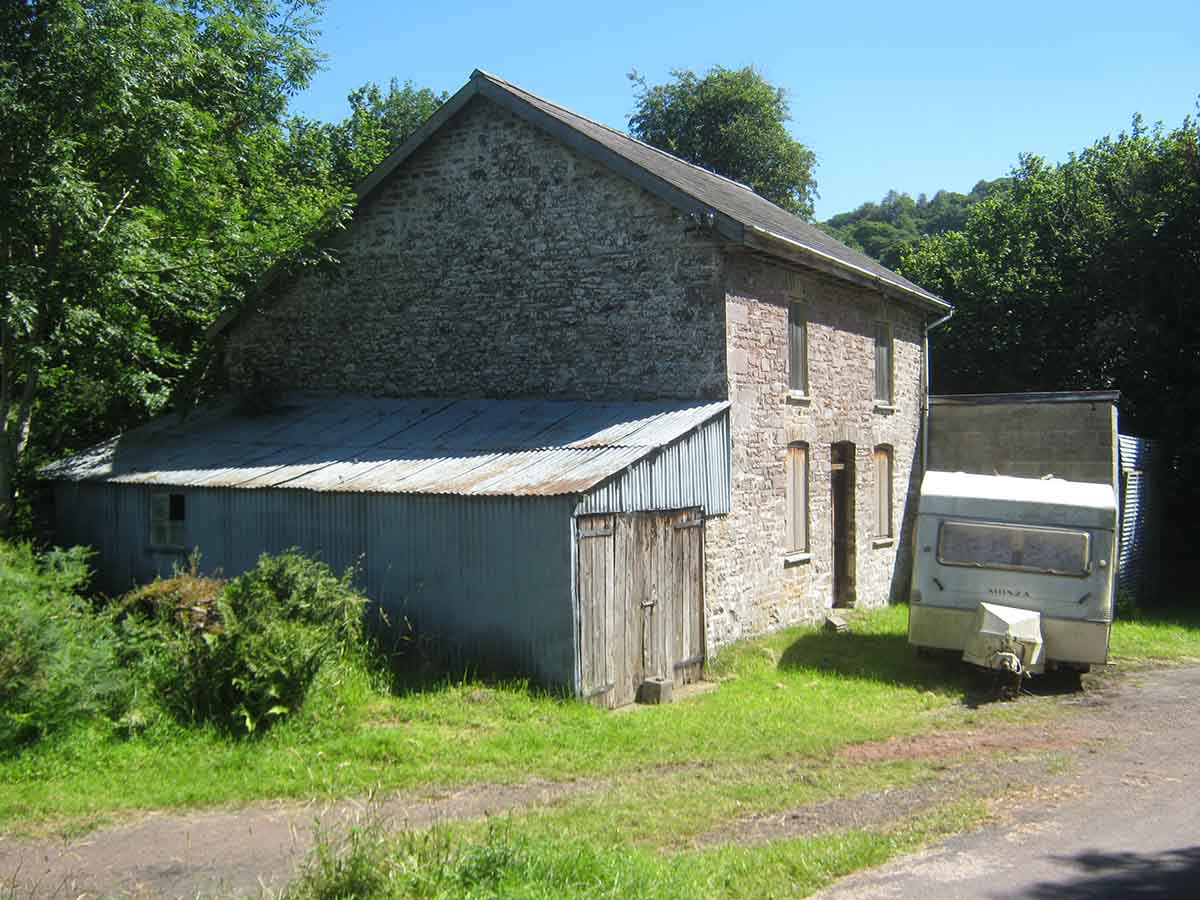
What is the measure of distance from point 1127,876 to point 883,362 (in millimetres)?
13716

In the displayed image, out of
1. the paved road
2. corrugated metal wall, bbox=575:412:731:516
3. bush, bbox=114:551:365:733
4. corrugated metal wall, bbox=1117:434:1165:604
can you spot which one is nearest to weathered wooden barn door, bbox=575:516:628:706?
corrugated metal wall, bbox=575:412:731:516

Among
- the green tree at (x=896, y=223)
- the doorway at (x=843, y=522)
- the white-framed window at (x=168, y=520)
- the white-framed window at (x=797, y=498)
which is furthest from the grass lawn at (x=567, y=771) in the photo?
the green tree at (x=896, y=223)

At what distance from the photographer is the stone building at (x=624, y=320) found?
1416 cm

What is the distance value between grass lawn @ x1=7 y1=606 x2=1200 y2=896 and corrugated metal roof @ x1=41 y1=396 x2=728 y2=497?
2554 millimetres

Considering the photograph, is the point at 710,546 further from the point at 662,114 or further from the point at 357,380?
the point at 662,114

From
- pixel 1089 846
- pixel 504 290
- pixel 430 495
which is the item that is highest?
pixel 504 290

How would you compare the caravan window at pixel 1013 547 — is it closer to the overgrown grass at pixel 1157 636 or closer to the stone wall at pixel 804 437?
the stone wall at pixel 804 437

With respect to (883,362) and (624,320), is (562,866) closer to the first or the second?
(624,320)

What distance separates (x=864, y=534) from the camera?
17969 millimetres

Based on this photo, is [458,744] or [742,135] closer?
[458,744]

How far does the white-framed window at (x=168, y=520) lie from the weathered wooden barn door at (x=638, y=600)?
6785mm

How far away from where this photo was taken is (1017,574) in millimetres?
12328

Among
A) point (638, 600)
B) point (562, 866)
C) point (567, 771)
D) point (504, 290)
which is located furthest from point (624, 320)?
point (562, 866)

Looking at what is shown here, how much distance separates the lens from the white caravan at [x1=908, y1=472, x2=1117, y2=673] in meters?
12.0
